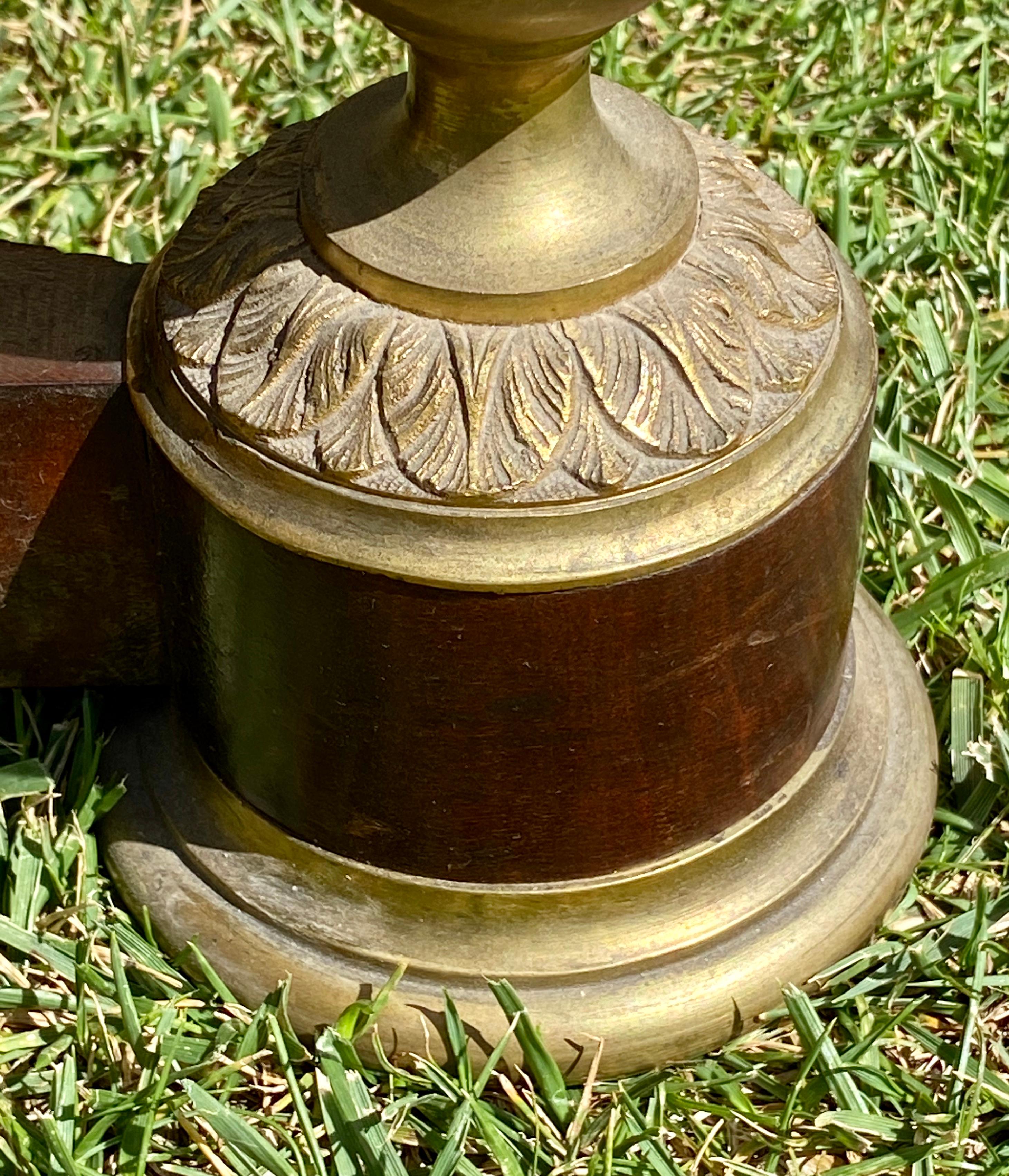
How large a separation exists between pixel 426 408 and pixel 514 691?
232 millimetres

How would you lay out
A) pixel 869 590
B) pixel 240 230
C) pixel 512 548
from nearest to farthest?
1. pixel 512 548
2. pixel 240 230
3. pixel 869 590

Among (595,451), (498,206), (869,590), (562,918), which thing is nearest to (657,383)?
(595,451)

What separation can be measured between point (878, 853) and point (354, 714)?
559mm

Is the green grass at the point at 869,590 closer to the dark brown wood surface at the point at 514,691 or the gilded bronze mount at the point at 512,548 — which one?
the gilded bronze mount at the point at 512,548

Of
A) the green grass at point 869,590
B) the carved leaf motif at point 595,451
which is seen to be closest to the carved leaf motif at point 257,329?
the carved leaf motif at point 595,451

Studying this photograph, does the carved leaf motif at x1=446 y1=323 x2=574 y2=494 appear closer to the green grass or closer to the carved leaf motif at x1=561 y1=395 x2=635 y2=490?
the carved leaf motif at x1=561 y1=395 x2=635 y2=490

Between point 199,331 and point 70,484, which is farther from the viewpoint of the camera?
point 70,484

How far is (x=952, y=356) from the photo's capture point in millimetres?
2197

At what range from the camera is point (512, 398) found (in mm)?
1258

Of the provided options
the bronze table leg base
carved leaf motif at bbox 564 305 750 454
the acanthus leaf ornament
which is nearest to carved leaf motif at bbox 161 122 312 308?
the acanthus leaf ornament

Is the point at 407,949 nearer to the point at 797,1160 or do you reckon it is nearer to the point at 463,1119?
the point at 463,1119

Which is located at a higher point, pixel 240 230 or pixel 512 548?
pixel 240 230

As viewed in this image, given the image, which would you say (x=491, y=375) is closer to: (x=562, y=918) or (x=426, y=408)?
(x=426, y=408)

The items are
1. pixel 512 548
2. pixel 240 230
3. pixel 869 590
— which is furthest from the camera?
pixel 869 590
